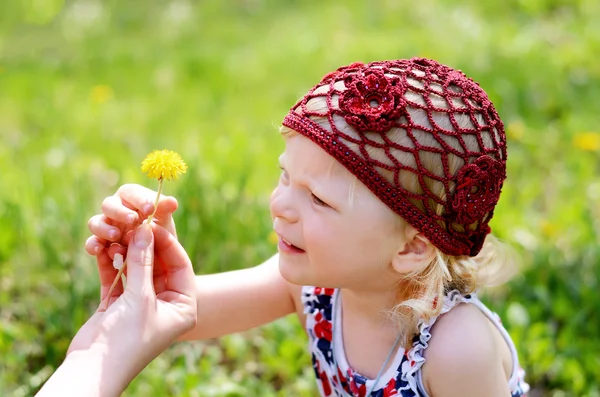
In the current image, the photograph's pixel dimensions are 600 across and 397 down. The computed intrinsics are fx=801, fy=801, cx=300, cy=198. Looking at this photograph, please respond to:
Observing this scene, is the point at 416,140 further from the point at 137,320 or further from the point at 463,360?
the point at 137,320

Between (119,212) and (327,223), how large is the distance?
15.4 inches

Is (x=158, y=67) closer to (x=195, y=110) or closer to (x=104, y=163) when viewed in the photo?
(x=195, y=110)

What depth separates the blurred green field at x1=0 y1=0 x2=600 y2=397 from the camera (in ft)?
7.33

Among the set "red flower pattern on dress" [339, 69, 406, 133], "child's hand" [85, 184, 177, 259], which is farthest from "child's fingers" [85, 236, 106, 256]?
"red flower pattern on dress" [339, 69, 406, 133]

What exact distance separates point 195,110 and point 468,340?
7.73 ft

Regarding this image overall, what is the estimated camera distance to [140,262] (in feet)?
4.78

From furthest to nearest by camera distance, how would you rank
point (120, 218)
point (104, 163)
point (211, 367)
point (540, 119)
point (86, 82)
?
1. point (86, 82)
2. point (540, 119)
3. point (104, 163)
4. point (211, 367)
5. point (120, 218)

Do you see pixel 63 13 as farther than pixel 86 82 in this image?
Yes

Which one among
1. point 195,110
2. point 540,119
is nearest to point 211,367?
point 195,110

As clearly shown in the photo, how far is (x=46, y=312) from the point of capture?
2.24 m

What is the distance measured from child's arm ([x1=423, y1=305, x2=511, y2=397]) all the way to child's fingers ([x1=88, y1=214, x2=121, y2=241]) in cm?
66

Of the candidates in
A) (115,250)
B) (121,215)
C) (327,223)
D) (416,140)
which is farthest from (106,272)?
(416,140)

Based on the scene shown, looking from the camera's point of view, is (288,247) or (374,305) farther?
(374,305)

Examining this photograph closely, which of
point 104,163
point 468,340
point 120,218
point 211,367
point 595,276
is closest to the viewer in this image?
point 120,218
